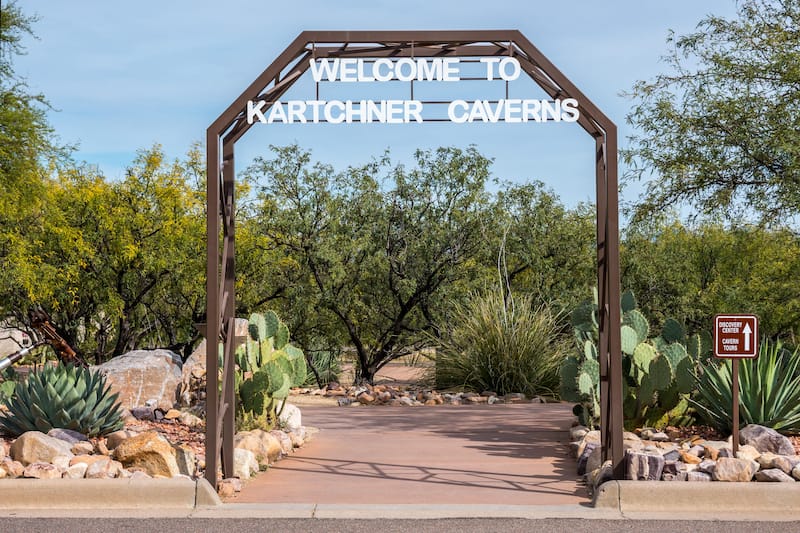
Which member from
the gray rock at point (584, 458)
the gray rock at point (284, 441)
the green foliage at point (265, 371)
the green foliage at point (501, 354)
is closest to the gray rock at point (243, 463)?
the gray rock at point (284, 441)

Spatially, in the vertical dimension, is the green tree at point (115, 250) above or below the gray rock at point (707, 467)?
above

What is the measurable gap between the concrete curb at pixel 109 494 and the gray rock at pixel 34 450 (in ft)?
2.53

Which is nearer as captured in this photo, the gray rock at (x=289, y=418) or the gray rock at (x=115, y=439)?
the gray rock at (x=115, y=439)

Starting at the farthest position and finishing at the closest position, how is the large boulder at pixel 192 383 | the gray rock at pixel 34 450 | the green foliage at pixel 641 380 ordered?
the large boulder at pixel 192 383 → the green foliage at pixel 641 380 → the gray rock at pixel 34 450

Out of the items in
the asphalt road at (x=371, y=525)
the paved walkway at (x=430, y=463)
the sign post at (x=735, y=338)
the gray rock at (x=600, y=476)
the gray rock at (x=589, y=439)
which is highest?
the sign post at (x=735, y=338)

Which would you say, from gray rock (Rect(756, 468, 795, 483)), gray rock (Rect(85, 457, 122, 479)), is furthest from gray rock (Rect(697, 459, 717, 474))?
gray rock (Rect(85, 457, 122, 479))

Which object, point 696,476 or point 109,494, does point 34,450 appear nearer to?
point 109,494

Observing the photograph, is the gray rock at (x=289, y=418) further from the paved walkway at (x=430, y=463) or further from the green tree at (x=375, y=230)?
the green tree at (x=375, y=230)

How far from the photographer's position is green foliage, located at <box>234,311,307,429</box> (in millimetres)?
11352

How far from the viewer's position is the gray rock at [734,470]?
821cm

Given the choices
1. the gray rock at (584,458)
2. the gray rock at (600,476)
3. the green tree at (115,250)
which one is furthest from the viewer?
the green tree at (115,250)

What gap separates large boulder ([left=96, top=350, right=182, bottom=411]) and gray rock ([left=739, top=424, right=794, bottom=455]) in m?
7.53

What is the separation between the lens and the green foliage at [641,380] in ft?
34.9

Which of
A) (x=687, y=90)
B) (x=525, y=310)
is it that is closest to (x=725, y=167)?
(x=687, y=90)
